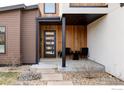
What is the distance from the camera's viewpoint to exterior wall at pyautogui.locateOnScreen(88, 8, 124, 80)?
30.3 ft

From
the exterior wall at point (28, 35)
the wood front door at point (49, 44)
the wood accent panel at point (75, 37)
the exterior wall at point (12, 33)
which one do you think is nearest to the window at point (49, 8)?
the wood accent panel at point (75, 37)

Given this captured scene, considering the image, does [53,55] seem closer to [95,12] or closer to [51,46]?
[51,46]

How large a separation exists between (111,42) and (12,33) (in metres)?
6.02

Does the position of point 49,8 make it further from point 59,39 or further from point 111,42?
point 111,42

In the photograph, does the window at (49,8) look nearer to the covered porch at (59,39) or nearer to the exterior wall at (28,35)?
the covered porch at (59,39)

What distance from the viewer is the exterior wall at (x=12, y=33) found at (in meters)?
13.6

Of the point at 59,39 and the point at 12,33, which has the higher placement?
the point at 12,33

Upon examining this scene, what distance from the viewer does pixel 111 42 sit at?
10602mm

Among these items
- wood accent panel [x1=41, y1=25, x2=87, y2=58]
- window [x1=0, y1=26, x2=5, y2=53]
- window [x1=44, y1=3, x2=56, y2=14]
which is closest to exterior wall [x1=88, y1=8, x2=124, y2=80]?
wood accent panel [x1=41, y1=25, x2=87, y2=58]

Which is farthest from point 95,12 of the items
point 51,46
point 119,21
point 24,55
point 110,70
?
point 51,46

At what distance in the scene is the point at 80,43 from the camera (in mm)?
17438

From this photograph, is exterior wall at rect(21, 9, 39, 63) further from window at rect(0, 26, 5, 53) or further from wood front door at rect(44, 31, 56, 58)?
wood front door at rect(44, 31, 56, 58)

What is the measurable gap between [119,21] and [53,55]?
9088mm

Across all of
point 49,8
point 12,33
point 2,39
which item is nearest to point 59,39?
point 49,8
